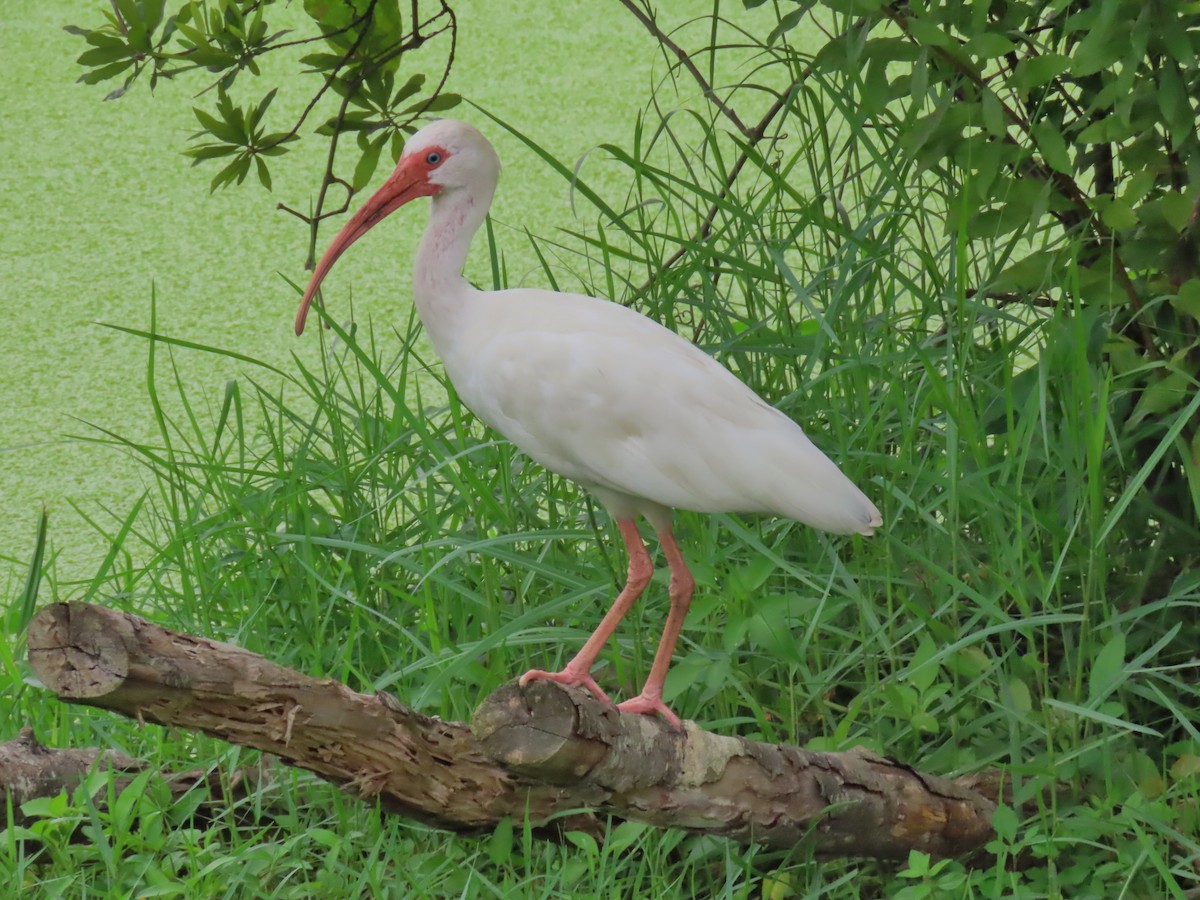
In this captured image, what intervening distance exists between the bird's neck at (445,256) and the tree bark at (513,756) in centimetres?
65

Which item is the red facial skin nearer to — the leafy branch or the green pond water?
the leafy branch

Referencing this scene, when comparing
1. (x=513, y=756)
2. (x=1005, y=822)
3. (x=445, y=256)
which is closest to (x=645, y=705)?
(x=513, y=756)

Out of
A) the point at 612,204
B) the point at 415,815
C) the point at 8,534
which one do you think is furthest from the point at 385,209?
the point at 612,204

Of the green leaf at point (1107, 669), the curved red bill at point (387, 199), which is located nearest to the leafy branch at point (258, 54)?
the curved red bill at point (387, 199)

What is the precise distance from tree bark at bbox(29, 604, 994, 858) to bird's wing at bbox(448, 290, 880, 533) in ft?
1.05

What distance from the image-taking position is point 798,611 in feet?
7.76

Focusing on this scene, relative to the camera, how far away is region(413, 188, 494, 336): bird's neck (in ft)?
7.44

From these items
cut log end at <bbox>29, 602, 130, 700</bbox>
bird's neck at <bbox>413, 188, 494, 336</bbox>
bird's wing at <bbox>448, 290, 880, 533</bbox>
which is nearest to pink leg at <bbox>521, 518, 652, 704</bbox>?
bird's wing at <bbox>448, 290, 880, 533</bbox>

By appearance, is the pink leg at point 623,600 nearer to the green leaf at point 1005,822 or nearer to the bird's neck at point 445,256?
the bird's neck at point 445,256

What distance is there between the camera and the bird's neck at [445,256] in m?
2.27

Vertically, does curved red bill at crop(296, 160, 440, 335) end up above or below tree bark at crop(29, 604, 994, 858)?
above

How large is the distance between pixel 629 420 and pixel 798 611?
0.46 metres

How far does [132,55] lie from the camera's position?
2688 millimetres

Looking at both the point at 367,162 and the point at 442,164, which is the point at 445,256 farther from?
the point at 367,162
